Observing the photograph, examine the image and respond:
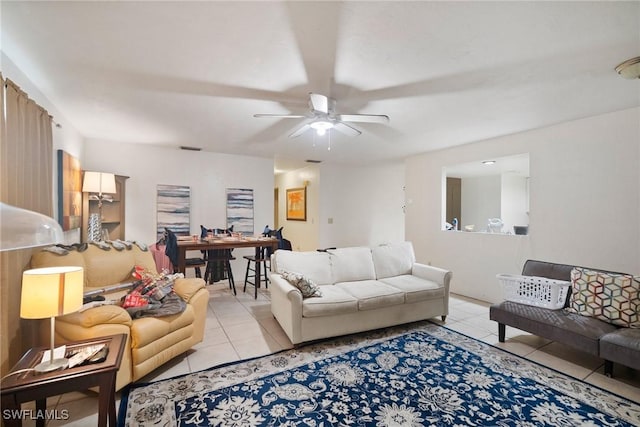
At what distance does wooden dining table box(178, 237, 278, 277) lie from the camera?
148 inches

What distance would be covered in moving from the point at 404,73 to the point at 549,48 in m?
0.93

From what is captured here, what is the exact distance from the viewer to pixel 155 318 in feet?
7.39

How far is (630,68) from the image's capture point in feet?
6.73

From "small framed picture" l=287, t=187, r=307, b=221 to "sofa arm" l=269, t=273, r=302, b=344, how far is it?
4385 millimetres

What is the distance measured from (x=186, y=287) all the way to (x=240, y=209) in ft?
9.96

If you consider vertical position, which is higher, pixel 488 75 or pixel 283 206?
pixel 488 75

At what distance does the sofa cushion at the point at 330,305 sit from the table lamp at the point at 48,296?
175 cm

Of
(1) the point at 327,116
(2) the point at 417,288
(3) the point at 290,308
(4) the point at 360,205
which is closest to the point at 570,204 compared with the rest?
(2) the point at 417,288

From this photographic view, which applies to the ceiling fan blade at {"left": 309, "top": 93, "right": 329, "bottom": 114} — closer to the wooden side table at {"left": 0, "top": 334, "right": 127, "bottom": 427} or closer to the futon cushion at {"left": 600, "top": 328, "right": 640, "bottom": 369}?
the wooden side table at {"left": 0, "top": 334, "right": 127, "bottom": 427}

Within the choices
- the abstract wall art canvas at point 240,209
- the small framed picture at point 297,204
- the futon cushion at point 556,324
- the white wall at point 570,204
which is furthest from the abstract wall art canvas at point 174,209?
the futon cushion at point 556,324

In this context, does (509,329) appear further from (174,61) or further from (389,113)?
(174,61)

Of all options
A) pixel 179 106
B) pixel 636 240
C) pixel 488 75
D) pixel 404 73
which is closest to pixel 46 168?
pixel 179 106

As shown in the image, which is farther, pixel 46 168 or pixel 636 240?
pixel 636 240

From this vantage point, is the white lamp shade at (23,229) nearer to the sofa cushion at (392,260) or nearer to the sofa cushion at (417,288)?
the sofa cushion at (417,288)
